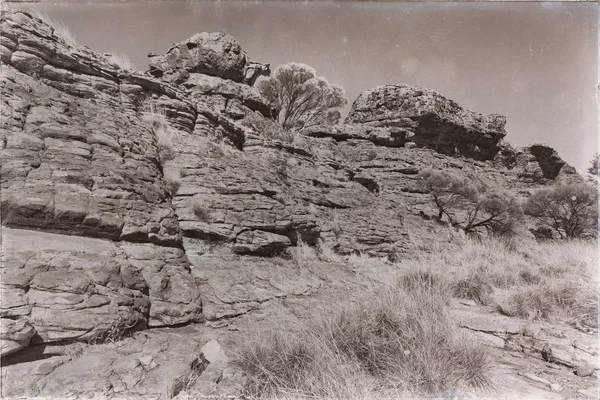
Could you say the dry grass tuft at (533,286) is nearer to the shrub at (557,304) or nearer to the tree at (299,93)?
the shrub at (557,304)

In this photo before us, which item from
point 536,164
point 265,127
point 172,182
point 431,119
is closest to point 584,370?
point 172,182

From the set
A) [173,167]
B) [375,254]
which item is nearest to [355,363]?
[173,167]

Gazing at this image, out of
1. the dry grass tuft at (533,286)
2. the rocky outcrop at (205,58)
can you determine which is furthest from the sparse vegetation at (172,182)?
the rocky outcrop at (205,58)

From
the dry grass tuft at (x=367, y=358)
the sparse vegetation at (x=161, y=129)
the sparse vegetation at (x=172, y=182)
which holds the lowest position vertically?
the dry grass tuft at (x=367, y=358)

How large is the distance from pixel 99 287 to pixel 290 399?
2.68m

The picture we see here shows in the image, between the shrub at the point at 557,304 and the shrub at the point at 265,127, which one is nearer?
the shrub at the point at 557,304

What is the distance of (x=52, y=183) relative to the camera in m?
4.43

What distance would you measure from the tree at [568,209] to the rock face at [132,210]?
9.43 meters

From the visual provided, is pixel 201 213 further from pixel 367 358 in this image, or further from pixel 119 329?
pixel 367 358

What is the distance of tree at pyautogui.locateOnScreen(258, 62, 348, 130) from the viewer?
86.2ft

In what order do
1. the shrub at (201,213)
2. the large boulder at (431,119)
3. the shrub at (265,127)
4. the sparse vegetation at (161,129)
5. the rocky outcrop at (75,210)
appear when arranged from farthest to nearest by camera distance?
the large boulder at (431,119)
the shrub at (265,127)
the sparse vegetation at (161,129)
the shrub at (201,213)
the rocky outcrop at (75,210)

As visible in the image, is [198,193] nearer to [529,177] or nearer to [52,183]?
[52,183]

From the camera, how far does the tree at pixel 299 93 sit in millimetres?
26266

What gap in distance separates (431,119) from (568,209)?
10804mm
